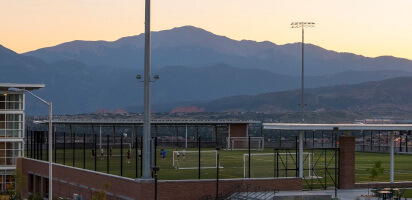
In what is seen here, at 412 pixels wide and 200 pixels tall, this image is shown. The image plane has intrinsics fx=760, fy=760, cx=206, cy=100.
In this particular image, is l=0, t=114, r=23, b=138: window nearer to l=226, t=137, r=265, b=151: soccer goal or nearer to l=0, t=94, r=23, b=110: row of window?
l=0, t=94, r=23, b=110: row of window

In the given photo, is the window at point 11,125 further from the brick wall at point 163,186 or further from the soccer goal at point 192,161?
the brick wall at point 163,186

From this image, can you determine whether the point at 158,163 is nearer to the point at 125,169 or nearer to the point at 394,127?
the point at 125,169

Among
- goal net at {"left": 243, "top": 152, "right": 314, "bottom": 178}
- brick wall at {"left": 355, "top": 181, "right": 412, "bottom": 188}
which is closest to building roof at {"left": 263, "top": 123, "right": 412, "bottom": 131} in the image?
goal net at {"left": 243, "top": 152, "right": 314, "bottom": 178}

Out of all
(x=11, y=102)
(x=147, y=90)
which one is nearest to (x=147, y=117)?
(x=147, y=90)

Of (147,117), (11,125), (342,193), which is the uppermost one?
(147,117)

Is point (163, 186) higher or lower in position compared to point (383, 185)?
higher

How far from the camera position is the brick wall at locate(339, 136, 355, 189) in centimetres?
4688

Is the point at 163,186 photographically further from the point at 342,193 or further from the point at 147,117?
the point at 342,193

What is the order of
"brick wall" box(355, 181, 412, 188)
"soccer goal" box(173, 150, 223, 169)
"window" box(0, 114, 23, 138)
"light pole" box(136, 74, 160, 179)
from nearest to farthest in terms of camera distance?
"light pole" box(136, 74, 160, 179), "brick wall" box(355, 181, 412, 188), "soccer goal" box(173, 150, 223, 169), "window" box(0, 114, 23, 138)

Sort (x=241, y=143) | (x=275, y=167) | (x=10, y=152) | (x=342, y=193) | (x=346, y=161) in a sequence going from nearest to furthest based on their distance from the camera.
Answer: (x=342, y=193)
(x=346, y=161)
(x=275, y=167)
(x=10, y=152)
(x=241, y=143)

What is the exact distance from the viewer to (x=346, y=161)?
46906mm

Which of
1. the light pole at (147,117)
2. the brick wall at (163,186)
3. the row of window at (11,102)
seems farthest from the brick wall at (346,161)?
the row of window at (11,102)

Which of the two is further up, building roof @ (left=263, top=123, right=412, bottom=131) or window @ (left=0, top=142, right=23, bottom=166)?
building roof @ (left=263, top=123, right=412, bottom=131)

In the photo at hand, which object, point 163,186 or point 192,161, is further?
point 192,161
